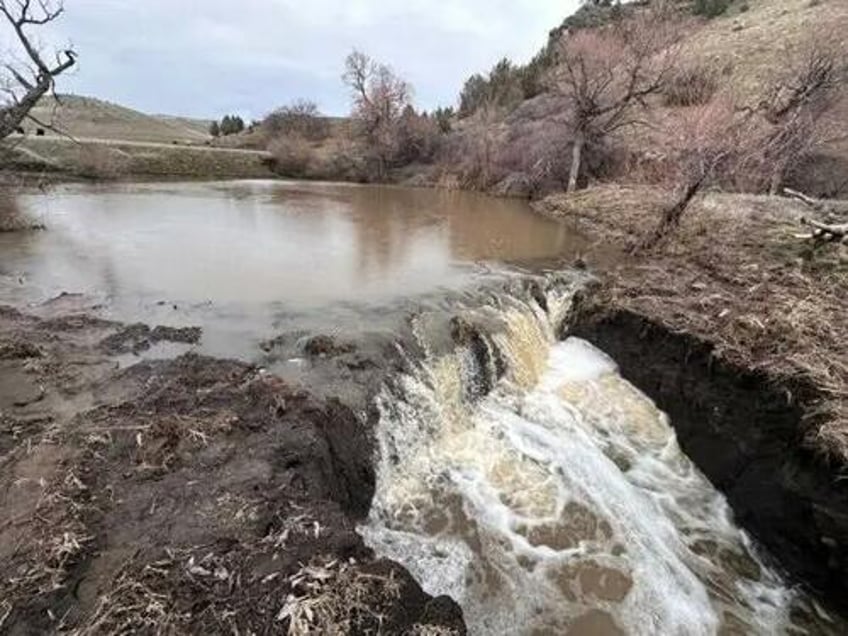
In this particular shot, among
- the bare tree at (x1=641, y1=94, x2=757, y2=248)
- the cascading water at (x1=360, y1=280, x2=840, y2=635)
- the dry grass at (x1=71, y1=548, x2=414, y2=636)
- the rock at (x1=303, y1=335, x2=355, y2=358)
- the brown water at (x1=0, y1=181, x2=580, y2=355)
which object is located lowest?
the cascading water at (x1=360, y1=280, x2=840, y2=635)

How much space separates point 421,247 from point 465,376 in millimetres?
5930

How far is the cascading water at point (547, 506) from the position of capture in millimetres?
4691

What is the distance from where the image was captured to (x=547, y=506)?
5.71m

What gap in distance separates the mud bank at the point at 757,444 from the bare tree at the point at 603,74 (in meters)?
14.1

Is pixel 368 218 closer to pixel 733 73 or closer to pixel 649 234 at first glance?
pixel 649 234

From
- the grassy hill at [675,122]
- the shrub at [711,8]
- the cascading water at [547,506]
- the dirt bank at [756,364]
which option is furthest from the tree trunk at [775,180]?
the shrub at [711,8]

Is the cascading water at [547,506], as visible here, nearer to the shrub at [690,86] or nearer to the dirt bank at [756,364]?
the dirt bank at [756,364]

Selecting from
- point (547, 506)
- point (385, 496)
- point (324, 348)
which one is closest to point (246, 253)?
point (324, 348)

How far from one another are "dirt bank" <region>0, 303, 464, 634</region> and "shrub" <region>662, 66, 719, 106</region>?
26.2 metres

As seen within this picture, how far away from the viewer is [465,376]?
7328 mm

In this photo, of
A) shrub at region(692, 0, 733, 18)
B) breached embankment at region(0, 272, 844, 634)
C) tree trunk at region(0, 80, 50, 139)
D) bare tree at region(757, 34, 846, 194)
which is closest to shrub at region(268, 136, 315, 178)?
bare tree at region(757, 34, 846, 194)

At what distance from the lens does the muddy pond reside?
484cm

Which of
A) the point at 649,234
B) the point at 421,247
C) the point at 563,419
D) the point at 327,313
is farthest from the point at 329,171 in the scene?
the point at 563,419

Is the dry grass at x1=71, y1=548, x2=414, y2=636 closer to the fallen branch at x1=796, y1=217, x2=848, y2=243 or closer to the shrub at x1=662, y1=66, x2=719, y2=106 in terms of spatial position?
the fallen branch at x1=796, y1=217, x2=848, y2=243
